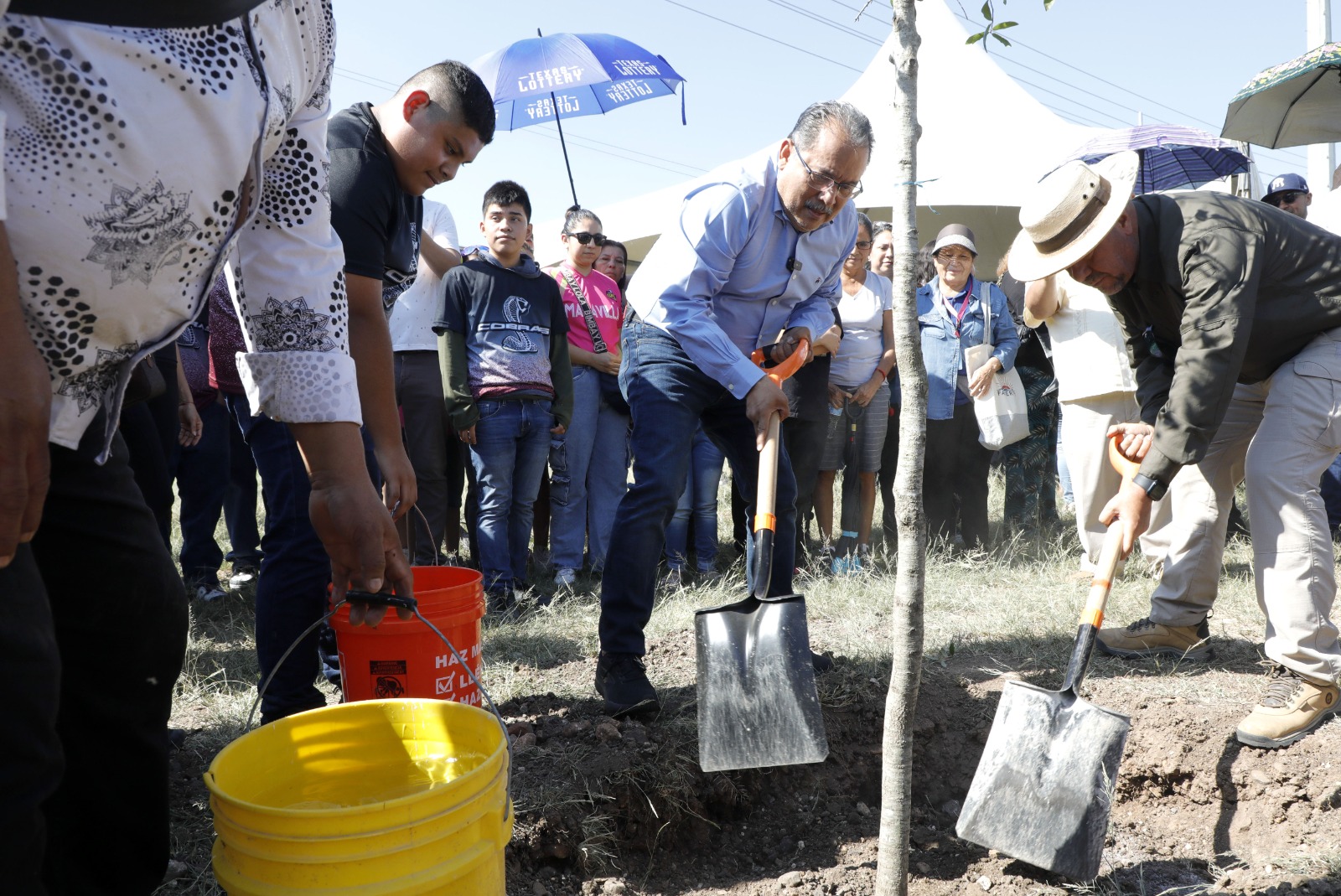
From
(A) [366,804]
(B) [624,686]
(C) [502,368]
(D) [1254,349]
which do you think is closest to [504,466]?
(C) [502,368]

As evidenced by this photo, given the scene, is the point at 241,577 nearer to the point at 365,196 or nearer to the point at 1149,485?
the point at 365,196

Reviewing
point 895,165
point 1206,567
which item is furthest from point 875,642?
point 895,165

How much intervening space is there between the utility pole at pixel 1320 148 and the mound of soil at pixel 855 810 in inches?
421

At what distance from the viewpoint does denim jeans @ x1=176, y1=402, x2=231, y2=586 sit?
4.96 metres

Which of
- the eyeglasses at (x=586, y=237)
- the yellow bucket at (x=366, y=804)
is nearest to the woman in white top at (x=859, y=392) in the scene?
the eyeglasses at (x=586, y=237)

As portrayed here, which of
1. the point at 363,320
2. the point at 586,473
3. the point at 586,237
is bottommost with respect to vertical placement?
the point at 586,473

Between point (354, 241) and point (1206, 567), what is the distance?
332 centimetres

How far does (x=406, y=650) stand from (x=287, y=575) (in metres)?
0.40

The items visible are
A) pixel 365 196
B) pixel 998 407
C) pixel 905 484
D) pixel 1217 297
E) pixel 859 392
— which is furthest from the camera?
pixel 859 392

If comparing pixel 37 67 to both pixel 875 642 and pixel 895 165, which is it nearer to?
pixel 895 165

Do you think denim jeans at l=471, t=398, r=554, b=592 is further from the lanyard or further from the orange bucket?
the lanyard

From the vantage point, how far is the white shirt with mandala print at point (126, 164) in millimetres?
1039

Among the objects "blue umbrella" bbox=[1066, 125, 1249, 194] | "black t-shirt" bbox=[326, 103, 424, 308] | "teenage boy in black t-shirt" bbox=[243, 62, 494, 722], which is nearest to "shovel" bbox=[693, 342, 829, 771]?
"teenage boy in black t-shirt" bbox=[243, 62, 494, 722]

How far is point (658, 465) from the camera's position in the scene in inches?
122
